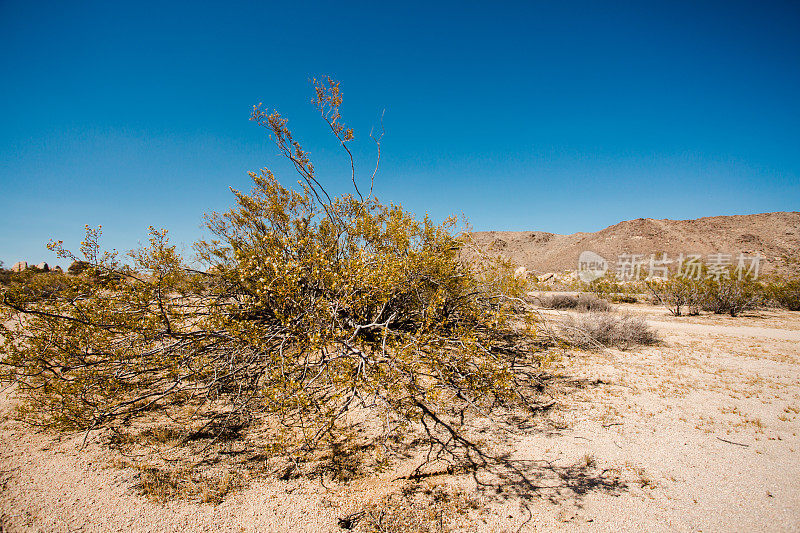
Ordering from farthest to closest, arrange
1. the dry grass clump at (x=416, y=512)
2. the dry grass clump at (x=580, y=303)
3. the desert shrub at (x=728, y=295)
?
the dry grass clump at (x=580, y=303)
the desert shrub at (x=728, y=295)
the dry grass clump at (x=416, y=512)

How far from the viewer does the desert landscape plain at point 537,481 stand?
10.4ft

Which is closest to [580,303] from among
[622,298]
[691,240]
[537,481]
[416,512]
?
[622,298]

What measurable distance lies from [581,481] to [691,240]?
53.8m

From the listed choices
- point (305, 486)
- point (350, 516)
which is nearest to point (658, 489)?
point (350, 516)

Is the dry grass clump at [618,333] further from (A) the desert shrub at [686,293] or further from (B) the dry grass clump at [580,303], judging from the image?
(A) the desert shrub at [686,293]

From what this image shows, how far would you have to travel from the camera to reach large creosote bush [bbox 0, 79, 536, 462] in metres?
3.99

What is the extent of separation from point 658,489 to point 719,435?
6.87ft

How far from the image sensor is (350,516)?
3223 millimetres

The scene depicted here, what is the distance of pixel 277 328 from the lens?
462 cm

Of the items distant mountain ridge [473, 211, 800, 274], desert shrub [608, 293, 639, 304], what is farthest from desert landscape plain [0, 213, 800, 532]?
distant mountain ridge [473, 211, 800, 274]

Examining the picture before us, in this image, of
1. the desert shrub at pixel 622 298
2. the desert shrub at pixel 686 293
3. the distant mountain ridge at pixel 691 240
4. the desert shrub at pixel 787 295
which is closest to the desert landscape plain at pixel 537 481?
the desert shrub at pixel 686 293

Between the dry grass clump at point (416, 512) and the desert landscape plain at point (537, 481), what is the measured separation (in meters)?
0.01

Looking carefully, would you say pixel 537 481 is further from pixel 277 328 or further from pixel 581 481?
pixel 277 328

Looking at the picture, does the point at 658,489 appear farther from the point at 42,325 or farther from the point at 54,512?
the point at 42,325
